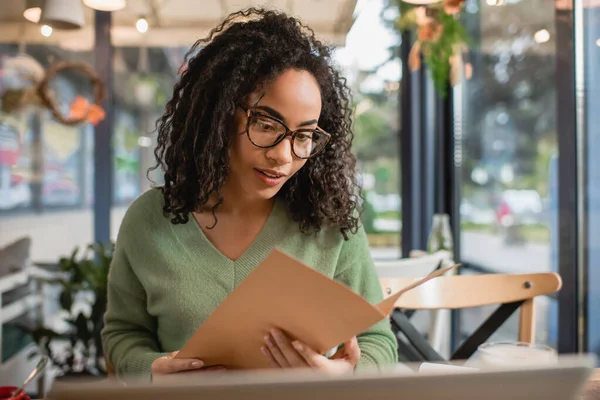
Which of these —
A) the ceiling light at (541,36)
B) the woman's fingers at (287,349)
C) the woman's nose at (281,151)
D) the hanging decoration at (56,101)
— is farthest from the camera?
the hanging decoration at (56,101)

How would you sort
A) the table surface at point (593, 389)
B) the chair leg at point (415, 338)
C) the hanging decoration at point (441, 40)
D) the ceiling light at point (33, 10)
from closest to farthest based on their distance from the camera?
the table surface at point (593, 389)
the chair leg at point (415, 338)
the hanging decoration at point (441, 40)
the ceiling light at point (33, 10)

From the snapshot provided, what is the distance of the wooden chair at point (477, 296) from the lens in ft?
4.95

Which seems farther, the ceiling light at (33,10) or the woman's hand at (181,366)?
the ceiling light at (33,10)

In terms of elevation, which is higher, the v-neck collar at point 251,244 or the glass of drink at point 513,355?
the v-neck collar at point 251,244

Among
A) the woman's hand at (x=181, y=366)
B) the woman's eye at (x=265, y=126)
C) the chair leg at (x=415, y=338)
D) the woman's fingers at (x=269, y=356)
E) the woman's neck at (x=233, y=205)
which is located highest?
the woman's eye at (x=265, y=126)

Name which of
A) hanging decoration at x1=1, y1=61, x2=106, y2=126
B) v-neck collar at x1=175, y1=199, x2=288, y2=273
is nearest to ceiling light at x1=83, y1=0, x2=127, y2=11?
hanging decoration at x1=1, y1=61, x2=106, y2=126

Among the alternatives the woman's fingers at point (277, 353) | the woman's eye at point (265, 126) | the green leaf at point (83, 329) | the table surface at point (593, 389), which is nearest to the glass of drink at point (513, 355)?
the table surface at point (593, 389)

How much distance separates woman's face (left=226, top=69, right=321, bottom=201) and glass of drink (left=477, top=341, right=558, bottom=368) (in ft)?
1.63

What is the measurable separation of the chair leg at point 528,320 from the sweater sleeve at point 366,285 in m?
0.56

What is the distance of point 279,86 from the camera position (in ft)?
3.45

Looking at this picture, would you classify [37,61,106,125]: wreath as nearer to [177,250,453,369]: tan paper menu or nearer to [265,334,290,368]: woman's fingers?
[177,250,453,369]: tan paper menu

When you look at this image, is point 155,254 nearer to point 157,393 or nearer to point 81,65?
point 157,393

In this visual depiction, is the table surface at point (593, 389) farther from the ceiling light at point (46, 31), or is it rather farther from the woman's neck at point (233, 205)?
the ceiling light at point (46, 31)

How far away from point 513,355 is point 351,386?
0.63 metres
